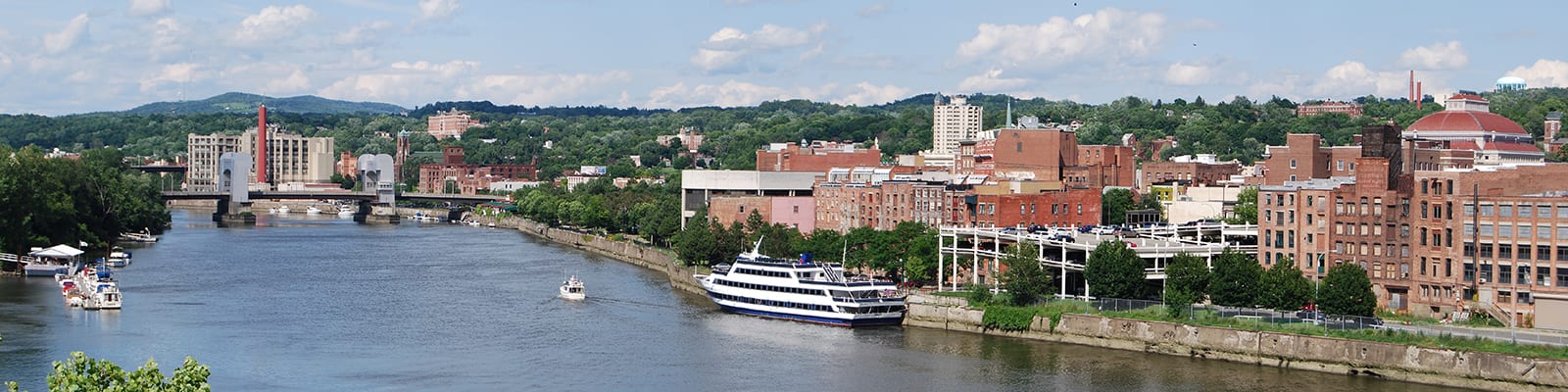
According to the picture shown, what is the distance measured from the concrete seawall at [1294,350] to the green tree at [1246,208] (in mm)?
22782

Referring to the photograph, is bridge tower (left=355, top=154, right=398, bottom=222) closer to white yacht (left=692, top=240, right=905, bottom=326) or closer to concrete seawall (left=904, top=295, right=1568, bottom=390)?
white yacht (left=692, top=240, right=905, bottom=326)

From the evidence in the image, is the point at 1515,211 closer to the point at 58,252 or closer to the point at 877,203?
the point at 877,203

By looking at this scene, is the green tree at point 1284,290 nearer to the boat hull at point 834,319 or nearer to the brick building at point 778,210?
the boat hull at point 834,319

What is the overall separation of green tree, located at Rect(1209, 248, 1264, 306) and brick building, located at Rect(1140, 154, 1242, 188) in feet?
184

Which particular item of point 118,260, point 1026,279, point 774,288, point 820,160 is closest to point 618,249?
point 820,160

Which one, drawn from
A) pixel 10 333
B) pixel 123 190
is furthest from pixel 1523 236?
pixel 123 190

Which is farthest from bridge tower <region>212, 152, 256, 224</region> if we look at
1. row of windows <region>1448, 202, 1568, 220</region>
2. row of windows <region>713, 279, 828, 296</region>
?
row of windows <region>1448, 202, 1568, 220</region>

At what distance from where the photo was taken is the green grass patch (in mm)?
63344

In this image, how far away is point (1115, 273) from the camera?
63.5 m

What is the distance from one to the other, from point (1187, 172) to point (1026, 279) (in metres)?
57.2

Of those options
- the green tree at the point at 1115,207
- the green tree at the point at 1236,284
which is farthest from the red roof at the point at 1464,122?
the green tree at the point at 1236,284

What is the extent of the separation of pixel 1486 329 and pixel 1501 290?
18.9 feet

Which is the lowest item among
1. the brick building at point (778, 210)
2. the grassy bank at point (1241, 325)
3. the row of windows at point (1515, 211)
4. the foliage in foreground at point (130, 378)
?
the grassy bank at point (1241, 325)

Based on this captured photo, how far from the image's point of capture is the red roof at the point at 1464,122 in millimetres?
100812
